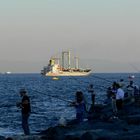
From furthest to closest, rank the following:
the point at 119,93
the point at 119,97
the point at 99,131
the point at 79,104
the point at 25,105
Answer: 1. the point at 119,97
2. the point at 119,93
3. the point at 79,104
4. the point at 25,105
5. the point at 99,131

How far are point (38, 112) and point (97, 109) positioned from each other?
7.63 meters

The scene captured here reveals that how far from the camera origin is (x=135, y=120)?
23.2 metres

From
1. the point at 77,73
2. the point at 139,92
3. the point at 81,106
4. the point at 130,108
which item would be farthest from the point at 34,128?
the point at 77,73

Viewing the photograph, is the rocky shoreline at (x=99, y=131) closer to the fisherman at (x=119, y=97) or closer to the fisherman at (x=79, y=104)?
the fisherman at (x=79, y=104)

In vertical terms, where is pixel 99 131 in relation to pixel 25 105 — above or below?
below

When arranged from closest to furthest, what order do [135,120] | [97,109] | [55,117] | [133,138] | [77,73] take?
[133,138] → [135,120] → [97,109] → [55,117] → [77,73]

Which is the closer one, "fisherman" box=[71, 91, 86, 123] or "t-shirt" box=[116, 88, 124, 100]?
"fisherman" box=[71, 91, 86, 123]

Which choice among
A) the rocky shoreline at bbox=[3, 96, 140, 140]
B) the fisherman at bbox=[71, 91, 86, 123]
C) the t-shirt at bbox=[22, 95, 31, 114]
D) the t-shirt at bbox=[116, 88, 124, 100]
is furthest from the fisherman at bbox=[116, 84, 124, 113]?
the t-shirt at bbox=[22, 95, 31, 114]

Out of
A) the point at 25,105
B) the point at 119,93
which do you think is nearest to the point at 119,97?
the point at 119,93

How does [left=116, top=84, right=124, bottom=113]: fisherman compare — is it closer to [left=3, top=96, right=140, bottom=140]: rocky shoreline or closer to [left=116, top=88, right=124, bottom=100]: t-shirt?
[left=116, top=88, right=124, bottom=100]: t-shirt

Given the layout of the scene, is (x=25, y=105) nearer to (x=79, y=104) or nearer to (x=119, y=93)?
(x=79, y=104)

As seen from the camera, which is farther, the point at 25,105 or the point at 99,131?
the point at 25,105

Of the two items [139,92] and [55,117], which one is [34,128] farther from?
[139,92]

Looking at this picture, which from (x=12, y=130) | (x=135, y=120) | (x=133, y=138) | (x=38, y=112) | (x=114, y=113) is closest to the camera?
(x=133, y=138)
